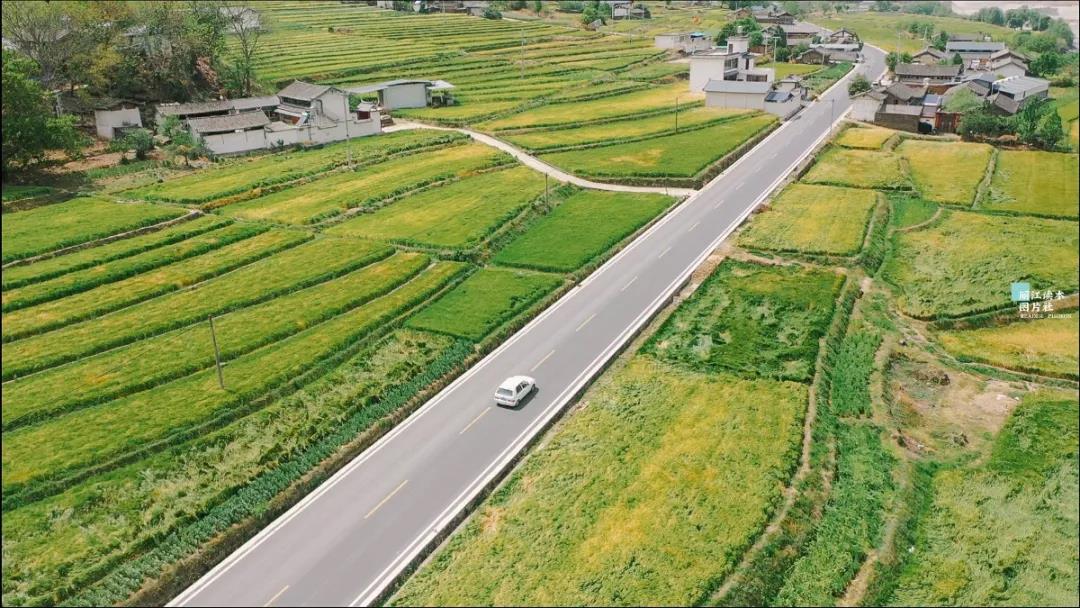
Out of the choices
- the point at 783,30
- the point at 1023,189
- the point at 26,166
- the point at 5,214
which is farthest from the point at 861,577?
the point at 783,30

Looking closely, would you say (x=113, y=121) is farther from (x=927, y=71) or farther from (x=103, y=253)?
(x=927, y=71)

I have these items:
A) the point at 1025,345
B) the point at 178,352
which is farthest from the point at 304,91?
the point at 1025,345

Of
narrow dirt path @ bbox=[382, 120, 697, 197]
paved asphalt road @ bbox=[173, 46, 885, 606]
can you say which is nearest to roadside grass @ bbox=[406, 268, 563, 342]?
paved asphalt road @ bbox=[173, 46, 885, 606]

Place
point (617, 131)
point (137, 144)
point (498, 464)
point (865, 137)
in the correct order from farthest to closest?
point (617, 131) < point (865, 137) < point (137, 144) < point (498, 464)

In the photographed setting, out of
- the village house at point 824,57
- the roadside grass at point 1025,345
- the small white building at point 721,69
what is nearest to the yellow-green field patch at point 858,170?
the roadside grass at point 1025,345

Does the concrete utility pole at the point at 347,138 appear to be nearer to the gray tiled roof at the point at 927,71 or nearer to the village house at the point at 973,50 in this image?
the gray tiled roof at the point at 927,71

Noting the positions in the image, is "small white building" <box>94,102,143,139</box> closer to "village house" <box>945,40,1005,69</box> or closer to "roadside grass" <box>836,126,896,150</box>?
"roadside grass" <box>836,126,896,150</box>
